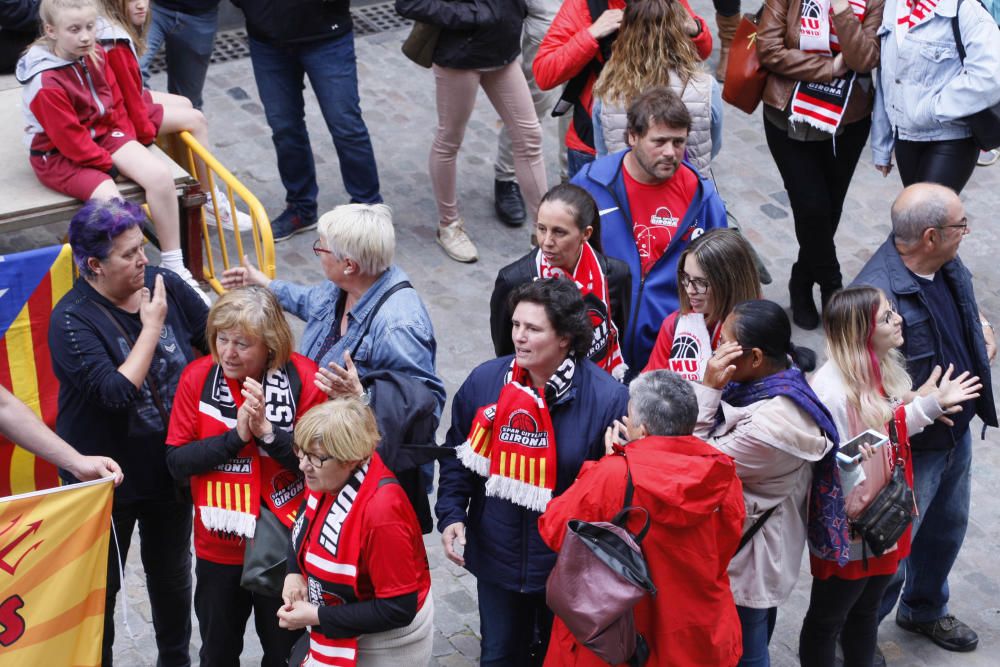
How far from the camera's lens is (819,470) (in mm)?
4699

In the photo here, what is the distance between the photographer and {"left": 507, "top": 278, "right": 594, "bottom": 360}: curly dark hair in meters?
4.60

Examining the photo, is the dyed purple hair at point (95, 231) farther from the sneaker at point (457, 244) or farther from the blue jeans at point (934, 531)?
the sneaker at point (457, 244)

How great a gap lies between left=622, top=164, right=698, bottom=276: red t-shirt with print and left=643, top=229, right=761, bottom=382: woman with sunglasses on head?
2.34ft

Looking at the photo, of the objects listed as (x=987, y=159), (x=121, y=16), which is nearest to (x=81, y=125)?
(x=121, y=16)

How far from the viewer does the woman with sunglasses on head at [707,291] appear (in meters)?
5.11

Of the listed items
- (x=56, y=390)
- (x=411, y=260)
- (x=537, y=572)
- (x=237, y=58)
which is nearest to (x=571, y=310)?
(x=537, y=572)

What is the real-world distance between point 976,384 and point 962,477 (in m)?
0.55

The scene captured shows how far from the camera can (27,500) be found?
4309 millimetres

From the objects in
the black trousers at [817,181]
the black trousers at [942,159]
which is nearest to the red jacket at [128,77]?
the black trousers at [817,181]

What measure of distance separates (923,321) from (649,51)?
2.05m

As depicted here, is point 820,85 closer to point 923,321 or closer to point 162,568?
point 923,321

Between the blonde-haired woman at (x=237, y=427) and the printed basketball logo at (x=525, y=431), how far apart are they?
66cm

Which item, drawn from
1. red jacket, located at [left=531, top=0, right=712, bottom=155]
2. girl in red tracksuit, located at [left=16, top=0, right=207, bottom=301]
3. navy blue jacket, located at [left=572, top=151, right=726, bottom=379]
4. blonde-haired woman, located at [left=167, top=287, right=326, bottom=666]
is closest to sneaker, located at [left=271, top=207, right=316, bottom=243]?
girl in red tracksuit, located at [left=16, top=0, right=207, bottom=301]

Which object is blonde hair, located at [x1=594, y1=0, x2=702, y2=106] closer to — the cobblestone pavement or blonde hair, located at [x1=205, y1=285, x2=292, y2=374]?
the cobblestone pavement
